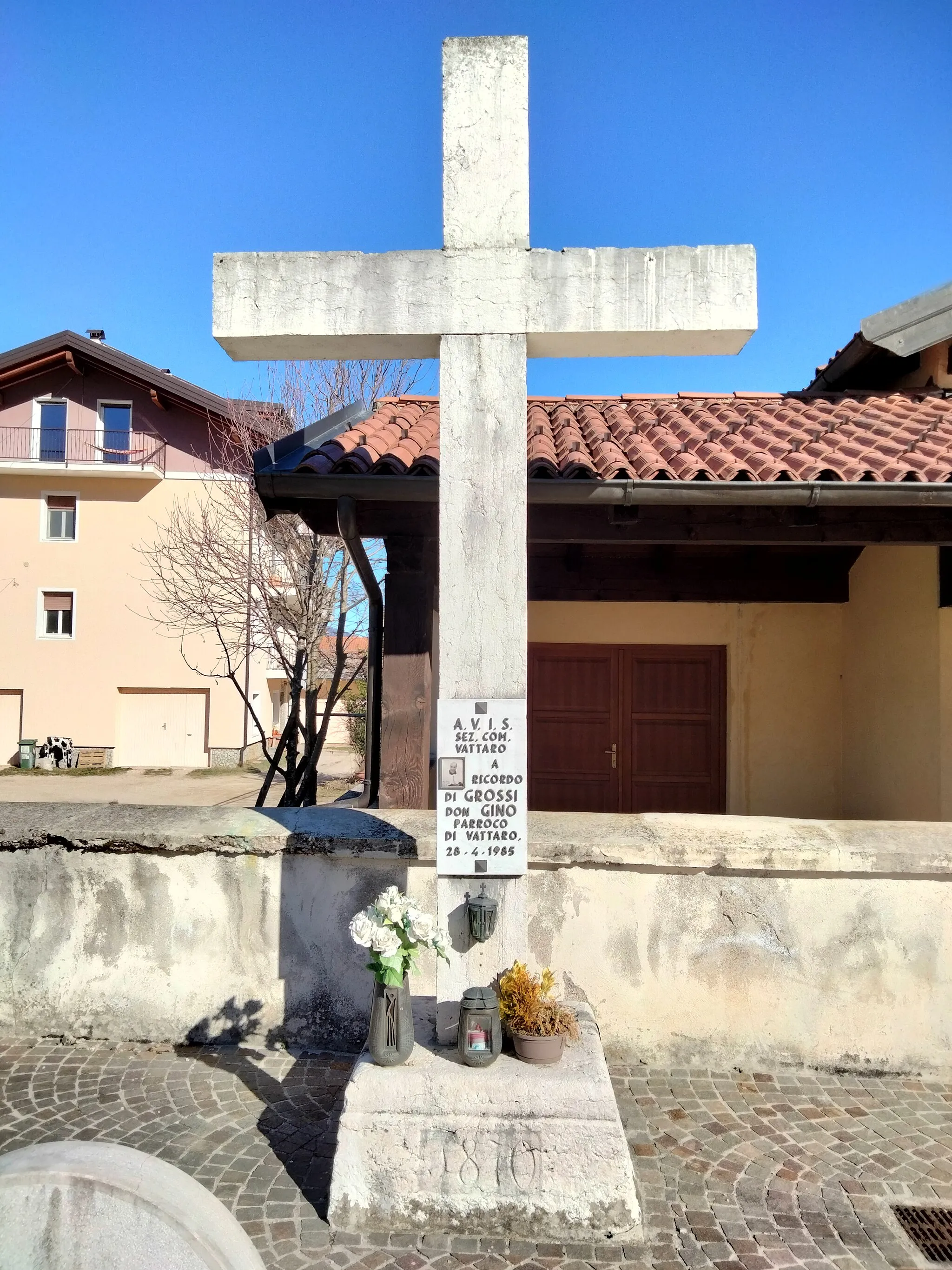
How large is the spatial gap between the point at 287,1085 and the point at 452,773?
1700 millimetres

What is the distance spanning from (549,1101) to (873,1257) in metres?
1.11

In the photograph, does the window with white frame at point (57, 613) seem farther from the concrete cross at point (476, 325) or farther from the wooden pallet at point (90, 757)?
the concrete cross at point (476, 325)

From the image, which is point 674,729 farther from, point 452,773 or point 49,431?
point 49,431

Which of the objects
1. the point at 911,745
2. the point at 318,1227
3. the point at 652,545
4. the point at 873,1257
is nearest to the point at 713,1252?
the point at 873,1257

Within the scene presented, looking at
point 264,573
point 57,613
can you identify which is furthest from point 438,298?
point 57,613

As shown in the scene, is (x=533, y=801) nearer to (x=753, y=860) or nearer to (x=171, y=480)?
(x=753, y=860)

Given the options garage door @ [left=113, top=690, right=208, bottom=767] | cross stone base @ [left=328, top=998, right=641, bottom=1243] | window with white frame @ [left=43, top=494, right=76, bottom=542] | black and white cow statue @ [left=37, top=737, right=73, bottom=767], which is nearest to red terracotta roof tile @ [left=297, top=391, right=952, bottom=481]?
cross stone base @ [left=328, top=998, right=641, bottom=1243]

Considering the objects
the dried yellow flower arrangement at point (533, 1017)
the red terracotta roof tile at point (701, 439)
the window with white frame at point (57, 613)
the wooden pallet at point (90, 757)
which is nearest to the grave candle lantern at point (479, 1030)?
the dried yellow flower arrangement at point (533, 1017)

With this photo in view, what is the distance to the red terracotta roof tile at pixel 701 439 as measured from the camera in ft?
15.6

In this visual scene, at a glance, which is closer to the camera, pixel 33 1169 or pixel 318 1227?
pixel 33 1169

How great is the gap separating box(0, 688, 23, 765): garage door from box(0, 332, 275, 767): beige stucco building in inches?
1.4

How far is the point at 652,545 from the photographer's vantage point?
691cm

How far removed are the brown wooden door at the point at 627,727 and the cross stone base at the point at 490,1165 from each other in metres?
4.49

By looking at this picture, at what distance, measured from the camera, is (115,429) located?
22.0 meters
